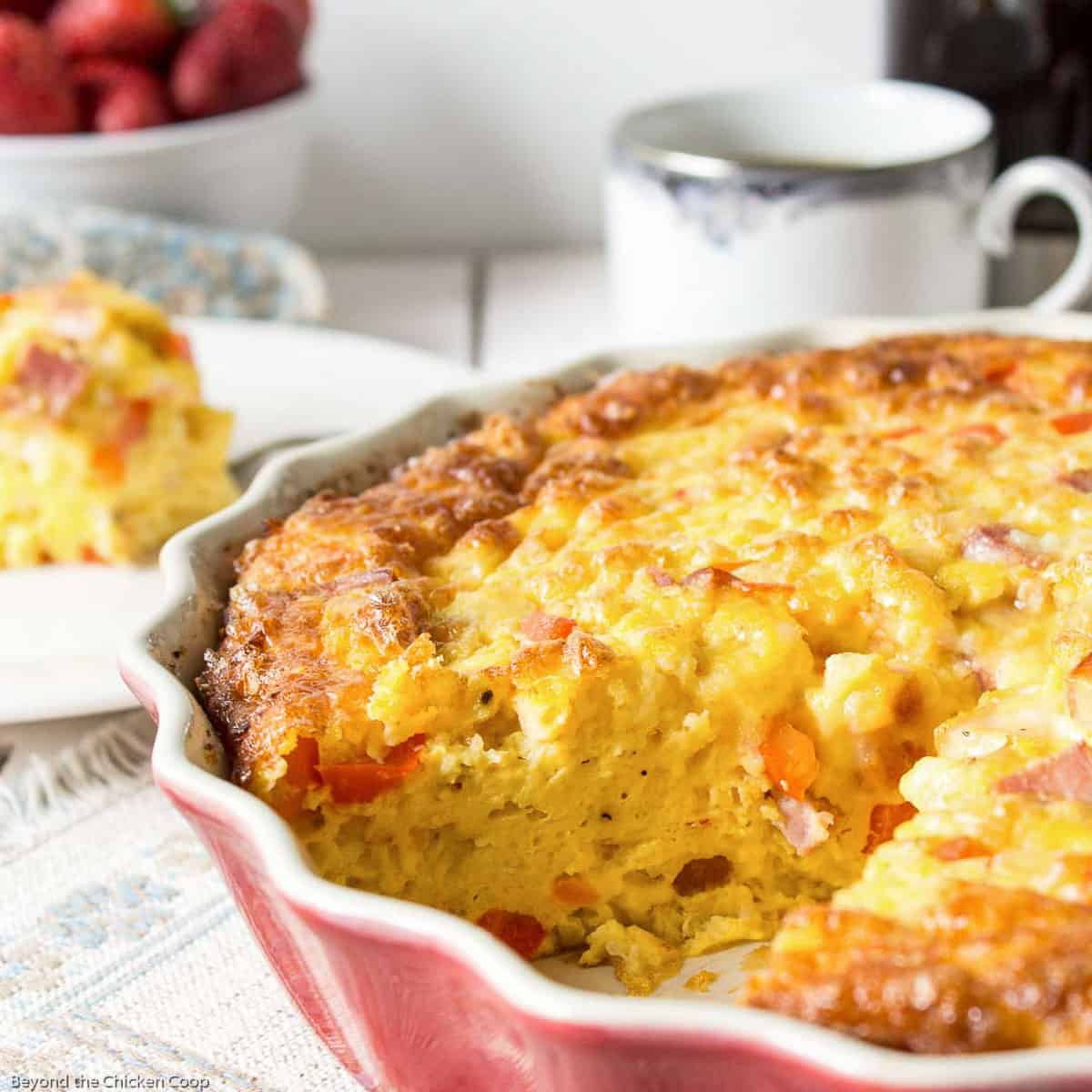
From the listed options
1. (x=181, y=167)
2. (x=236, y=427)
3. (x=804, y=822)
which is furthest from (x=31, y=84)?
(x=804, y=822)

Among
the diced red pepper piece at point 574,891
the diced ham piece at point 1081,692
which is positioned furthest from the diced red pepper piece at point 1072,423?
the diced red pepper piece at point 574,891

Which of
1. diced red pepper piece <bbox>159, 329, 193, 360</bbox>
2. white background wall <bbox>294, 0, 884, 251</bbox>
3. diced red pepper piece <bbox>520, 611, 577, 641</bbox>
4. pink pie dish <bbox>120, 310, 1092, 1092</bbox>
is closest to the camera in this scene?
pink pie dish <bbox>120, 310, 1092, 1092</bbox>

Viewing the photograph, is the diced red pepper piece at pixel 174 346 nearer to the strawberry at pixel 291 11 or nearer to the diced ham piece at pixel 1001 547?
the strawberry at pixel 291 11

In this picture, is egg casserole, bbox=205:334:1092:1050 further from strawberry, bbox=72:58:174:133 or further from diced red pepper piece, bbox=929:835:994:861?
strawberry, bbox=72:58:174:133

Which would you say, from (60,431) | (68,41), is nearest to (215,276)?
(68,41)

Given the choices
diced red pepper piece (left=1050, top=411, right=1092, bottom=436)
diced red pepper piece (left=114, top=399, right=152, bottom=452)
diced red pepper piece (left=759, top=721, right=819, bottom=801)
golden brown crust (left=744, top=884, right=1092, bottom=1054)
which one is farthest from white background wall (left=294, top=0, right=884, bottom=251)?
golden brown crust (left=744, top=884, right=1092, bottom=1054)

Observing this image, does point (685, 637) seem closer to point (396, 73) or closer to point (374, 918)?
point (374, 918)

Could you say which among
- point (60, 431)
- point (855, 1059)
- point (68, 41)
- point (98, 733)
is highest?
point (68, 41)
